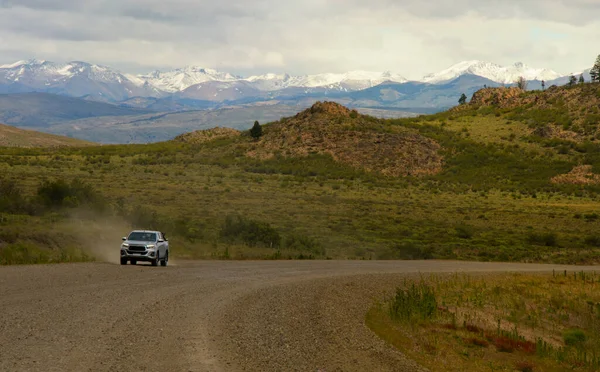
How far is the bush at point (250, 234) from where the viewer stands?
48.6m

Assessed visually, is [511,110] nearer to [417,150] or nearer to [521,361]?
[417,150]

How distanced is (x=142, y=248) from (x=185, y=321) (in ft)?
54.1

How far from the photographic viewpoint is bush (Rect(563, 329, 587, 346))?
19.4 m

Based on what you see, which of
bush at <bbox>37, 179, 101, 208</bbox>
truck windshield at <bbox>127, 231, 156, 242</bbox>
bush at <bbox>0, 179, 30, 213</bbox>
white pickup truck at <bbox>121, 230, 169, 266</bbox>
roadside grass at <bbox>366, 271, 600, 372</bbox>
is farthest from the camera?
bush at <bbox>37, 179, 101, 208</bbox>

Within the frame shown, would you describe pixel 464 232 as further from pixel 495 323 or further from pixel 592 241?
pixel 495 323

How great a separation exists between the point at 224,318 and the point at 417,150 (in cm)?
10508

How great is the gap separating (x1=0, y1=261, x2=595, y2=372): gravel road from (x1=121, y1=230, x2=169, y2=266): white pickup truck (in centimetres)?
297

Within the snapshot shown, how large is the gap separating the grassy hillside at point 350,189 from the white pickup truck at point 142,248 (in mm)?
7026

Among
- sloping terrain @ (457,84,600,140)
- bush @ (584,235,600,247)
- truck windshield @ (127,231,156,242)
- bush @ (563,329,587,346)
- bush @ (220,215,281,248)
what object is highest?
sloping terrain @ (457,84,600,140)

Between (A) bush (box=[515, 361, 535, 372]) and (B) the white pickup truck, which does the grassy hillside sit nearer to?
(B) the white pickup truck

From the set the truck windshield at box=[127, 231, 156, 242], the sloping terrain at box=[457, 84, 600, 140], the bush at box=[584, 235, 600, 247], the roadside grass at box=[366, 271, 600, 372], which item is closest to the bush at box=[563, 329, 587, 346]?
the roadside grass at box=[366, 271, 600, 372]

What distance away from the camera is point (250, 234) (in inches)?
1933

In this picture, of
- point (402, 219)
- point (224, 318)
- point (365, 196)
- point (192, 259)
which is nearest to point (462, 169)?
point (365, 196)

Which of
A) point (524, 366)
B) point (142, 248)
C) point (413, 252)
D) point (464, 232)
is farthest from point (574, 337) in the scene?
point (464, 232)
